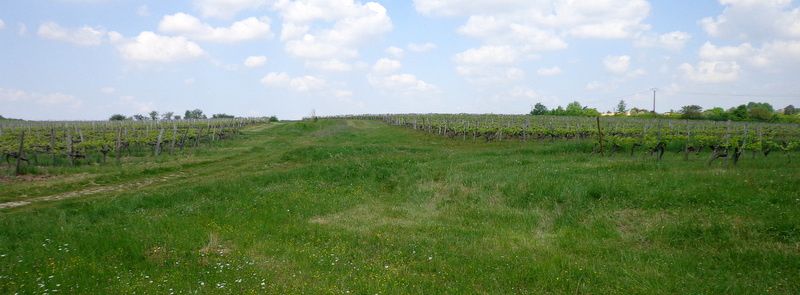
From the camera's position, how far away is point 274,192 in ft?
46.1

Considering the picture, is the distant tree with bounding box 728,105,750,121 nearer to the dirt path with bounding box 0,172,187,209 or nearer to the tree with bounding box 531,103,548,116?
the tree with bounding box 531,103,548,116

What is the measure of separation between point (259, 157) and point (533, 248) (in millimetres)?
20474

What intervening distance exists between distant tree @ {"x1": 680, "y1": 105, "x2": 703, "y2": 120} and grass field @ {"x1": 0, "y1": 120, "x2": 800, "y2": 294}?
64261 mm

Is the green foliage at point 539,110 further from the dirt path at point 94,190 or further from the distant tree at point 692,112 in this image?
the dirt path at point 94,190

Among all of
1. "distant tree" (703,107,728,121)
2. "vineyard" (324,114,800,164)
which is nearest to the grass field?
"vineyard" (324,114,800,164)

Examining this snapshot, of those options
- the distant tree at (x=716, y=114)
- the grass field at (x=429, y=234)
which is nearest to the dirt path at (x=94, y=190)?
the grass field at (x=429, y=234)

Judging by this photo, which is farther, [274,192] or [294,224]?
[274,192]

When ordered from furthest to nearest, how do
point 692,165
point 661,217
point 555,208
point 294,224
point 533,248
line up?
point 692,165 < point 555,208 < point 294,224 < point 661,217 < point 533,248

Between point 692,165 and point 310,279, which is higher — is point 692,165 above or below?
above

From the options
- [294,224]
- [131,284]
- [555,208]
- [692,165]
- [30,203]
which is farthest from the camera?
[692,165]

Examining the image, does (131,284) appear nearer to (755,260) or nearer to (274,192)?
(274,192)

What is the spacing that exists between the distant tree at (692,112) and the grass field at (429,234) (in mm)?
64261

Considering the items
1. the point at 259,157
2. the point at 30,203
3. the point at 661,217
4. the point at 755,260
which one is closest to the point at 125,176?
the point at 30,203

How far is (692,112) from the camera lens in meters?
75.0
